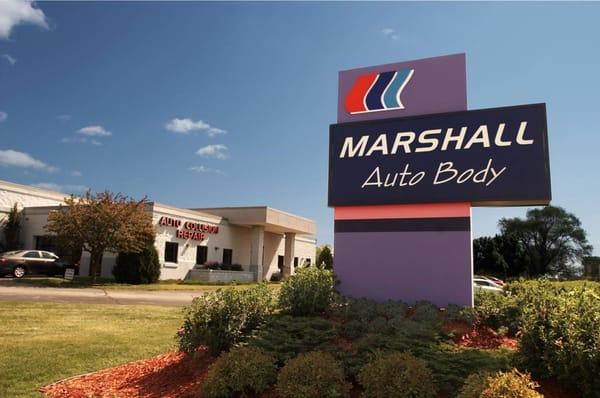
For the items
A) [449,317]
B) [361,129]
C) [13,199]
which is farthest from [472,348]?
[13,199]

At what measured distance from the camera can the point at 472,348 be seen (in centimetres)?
659

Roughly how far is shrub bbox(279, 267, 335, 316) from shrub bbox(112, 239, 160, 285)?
22495 mm

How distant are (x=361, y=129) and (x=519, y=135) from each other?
2.95m

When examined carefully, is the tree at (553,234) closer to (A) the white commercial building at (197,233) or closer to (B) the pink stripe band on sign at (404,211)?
(A) the white commercial building at (197,233)

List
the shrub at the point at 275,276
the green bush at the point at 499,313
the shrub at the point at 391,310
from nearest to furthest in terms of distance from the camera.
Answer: the green bush at the point at 499,313
the shrub at the point at 391,310
the shrub at the point at 275,276

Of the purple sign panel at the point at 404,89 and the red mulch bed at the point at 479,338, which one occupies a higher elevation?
the purple sign panel at the point at 404,89

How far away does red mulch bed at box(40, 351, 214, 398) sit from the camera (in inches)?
251

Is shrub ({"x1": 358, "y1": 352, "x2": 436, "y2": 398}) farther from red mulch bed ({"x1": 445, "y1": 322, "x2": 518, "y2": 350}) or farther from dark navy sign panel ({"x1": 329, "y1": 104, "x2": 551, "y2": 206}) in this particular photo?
dark navy sign panel ({"x1": 329, "y1": 104, "x2": 551, "y2": 206})

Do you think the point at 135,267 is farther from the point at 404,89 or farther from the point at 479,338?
the point at 479,338

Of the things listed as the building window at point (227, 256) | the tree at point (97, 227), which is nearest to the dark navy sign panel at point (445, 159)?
the tree at point (97, 227)

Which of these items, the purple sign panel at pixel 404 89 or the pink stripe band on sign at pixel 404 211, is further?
the purple sign panel at pixel 404 89

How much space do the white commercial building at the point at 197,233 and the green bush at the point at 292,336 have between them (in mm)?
26092

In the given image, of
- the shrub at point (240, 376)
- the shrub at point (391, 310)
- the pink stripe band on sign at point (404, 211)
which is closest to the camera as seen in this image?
the shrub at point (240, 376)

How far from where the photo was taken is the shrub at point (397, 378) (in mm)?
4859
